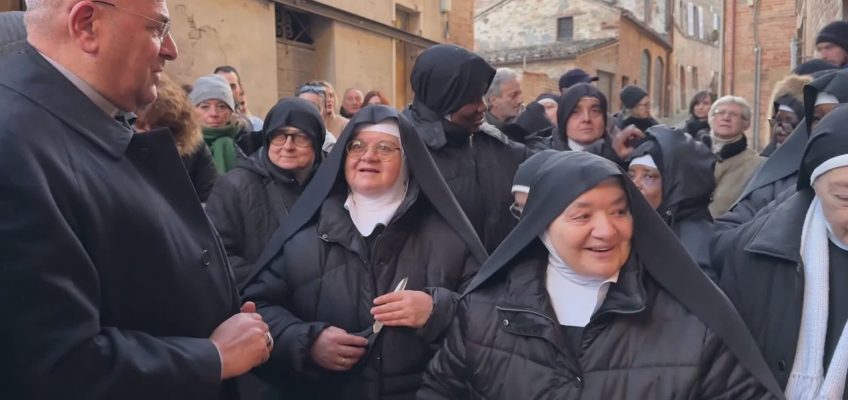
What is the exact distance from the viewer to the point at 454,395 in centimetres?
247

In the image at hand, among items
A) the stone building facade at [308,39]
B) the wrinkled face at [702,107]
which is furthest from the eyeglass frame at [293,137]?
the wrinkled face at [702,107]

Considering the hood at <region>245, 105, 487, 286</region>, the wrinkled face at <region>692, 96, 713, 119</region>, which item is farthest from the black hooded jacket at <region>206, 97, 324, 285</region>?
the wrinkled face at <region>692, 96, 713, 119</region>

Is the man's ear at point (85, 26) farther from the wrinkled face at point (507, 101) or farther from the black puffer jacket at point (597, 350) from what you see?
the wrinkled face at point (507, 101)

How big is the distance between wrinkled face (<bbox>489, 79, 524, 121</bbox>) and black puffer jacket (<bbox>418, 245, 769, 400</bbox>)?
12.4 ft

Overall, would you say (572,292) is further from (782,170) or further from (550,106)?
(550,106)

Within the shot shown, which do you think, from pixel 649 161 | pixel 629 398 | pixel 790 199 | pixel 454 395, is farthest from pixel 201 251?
pixel 649 161

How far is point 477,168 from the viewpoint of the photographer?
13.9 ft

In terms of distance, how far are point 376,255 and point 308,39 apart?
37.8 ft

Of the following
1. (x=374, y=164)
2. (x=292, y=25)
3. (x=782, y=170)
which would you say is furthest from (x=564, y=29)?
(x=374, y=164)

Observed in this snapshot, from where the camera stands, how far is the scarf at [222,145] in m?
5.02

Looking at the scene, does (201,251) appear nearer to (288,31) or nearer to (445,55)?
(445,55)

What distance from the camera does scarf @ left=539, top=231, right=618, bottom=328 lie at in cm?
229

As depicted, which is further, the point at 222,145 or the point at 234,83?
the point at 234,83

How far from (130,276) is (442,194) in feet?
5.28
